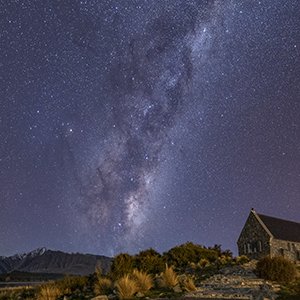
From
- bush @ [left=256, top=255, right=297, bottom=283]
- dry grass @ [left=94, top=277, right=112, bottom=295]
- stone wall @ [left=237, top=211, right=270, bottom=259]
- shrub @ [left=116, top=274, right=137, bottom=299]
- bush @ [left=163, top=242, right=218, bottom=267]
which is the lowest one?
shrub @ [left=116, top=274, right=137, bottom=299]

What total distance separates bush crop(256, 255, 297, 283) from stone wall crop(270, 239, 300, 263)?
512 inches

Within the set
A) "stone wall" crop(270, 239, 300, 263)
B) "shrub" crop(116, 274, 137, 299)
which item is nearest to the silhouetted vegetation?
"shrub" crop(116, 274, 137, 299)

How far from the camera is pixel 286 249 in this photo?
3209cm

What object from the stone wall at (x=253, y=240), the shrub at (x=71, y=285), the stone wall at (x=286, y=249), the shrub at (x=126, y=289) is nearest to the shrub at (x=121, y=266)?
the shrub at (x=71, y=285)

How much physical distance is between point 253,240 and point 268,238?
9.72 ft

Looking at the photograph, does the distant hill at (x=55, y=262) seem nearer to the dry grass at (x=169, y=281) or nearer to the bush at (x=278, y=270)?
the dry grass at (x=169, y=281)

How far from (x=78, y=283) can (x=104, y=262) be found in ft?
560

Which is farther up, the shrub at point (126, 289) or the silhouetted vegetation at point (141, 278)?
the silhouetted vegetation at point (141, 278)

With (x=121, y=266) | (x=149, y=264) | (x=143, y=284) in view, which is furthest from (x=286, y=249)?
(x=143, y=284)

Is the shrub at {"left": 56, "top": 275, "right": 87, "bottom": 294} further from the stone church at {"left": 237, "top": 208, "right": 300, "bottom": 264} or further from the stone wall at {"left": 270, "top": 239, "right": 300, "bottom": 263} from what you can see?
the stone wall at {"left": 270, "top": 239, "right": 300, "bottom": 263}

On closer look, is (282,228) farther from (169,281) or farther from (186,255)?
(169,281)

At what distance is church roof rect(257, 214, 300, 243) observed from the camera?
3297 cm

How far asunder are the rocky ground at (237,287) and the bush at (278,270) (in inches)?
24.6

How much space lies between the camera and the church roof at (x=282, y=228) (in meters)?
33.0
